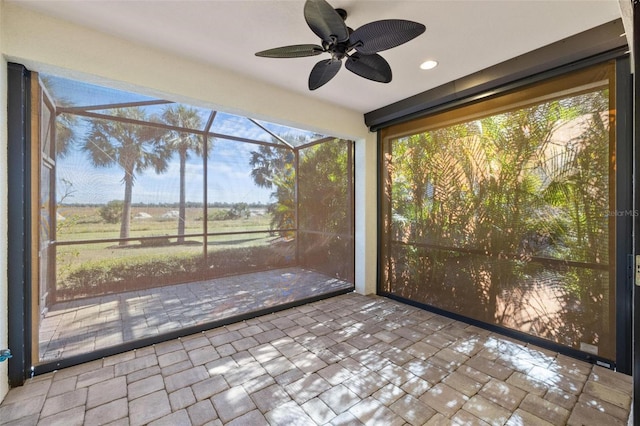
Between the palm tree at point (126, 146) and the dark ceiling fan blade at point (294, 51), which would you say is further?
the palm tree at point (126, 146)

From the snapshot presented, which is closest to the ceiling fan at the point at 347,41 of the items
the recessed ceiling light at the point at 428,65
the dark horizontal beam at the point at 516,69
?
the recessed ceiling light at the point at 428,65

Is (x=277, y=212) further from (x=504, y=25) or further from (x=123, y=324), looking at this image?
(x=504, y=25)

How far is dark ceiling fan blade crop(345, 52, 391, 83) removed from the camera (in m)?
1.96

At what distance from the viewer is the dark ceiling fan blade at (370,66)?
196 centimetres

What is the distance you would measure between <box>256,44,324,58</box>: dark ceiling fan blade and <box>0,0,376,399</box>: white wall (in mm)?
1110

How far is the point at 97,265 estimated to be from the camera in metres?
2.39

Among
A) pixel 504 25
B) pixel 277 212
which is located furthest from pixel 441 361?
pixel 504 25

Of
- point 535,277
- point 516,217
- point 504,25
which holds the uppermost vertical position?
point 504,25

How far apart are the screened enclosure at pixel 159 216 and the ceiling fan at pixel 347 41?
4.67 feet

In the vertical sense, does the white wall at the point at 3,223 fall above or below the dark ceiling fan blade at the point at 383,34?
below

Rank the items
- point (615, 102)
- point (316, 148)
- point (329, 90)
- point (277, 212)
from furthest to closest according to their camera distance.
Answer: point (316, 148) → point (277, 212) → point (329, 90) → point (615, 102)

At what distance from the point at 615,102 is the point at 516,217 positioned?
1.16m

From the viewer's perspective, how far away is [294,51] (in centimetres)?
180

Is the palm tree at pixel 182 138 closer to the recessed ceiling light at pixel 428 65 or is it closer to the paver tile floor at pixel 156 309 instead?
the paver tile floor at pixel 156 309
